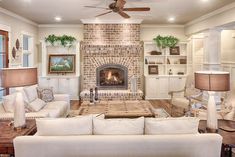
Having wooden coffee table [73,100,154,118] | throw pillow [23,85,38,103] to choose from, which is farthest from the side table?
throw pillow [23,85,38,103]

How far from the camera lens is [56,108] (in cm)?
557

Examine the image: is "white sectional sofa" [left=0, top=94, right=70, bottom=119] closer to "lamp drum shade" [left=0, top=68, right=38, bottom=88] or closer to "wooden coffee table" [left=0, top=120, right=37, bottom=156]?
"wooden coffee table" [left=0, top=120, right=37, bottom=156]

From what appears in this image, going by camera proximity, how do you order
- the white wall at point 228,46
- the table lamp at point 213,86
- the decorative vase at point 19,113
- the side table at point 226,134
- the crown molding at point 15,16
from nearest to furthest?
1. the side table at point 226,134
2. the table lamp at point 213,86
3. the decorative vase at point 19,113
4. the crown molding at point 15,16
5. the white wall at point 228,46

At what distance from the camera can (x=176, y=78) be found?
31.6 ft

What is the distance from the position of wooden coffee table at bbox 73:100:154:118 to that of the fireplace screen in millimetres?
2840

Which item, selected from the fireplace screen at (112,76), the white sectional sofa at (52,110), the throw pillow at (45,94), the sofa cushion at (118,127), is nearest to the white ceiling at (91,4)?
the throw pillow at (45,94)

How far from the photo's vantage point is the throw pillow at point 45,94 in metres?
6.13

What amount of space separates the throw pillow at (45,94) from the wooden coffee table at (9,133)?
245 cm

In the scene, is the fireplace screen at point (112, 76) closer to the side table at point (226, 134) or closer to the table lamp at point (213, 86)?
the side table at point (226, 134)

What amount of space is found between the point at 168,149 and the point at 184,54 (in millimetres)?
7757

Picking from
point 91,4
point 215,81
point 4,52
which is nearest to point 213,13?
point 91,4

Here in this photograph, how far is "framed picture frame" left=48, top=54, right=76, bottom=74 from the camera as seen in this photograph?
31.8 ft

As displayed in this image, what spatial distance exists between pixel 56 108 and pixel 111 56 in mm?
4198

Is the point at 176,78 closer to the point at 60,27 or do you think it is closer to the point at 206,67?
the point at 206,67
